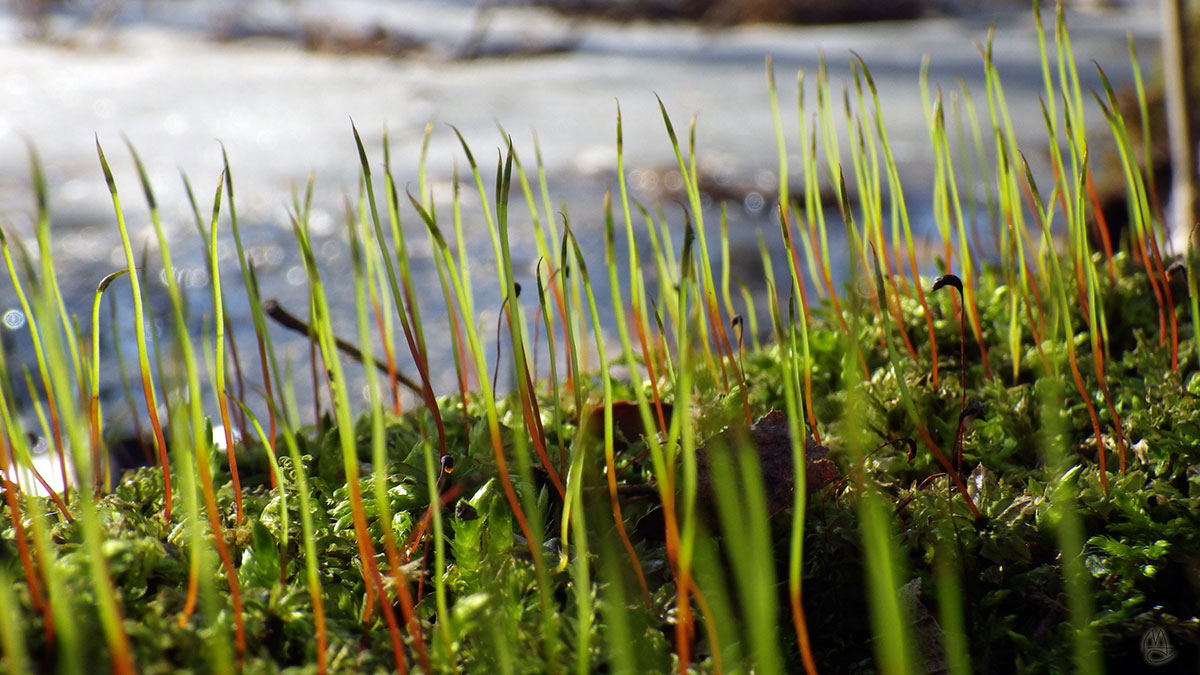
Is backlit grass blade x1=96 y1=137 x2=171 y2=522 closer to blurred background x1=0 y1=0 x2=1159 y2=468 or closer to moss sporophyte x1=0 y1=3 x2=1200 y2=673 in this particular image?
moss sporophyte x1=0 y1=3 x2=1200 y2=673

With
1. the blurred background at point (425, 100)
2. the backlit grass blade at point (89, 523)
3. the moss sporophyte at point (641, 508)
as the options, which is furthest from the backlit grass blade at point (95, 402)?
the blurred background at point (425, 100)

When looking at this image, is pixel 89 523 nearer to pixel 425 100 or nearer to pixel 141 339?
pixel 141 339

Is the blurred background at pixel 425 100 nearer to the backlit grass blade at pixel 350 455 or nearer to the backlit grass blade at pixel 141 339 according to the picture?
the backlit grass blade at pixel 141 339

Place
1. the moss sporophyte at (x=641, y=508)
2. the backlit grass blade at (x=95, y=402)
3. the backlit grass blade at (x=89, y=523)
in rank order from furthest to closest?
the backlit grass blade at (x=95, y=402)
the moss sporophyte at (x=641, y=508)
the backlit grass blade at (x=89, y=523)

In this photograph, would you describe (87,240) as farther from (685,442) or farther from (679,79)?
(679,79)

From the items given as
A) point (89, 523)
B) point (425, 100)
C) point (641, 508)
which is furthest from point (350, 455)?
point (425, 100)

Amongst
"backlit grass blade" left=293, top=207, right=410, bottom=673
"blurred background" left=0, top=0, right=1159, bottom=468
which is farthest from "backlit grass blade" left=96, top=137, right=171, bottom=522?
"blurred background" left=0, top=0, right=1159, bottom=468

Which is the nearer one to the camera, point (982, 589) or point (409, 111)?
point (982, 589)

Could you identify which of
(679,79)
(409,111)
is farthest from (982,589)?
(679,79)
